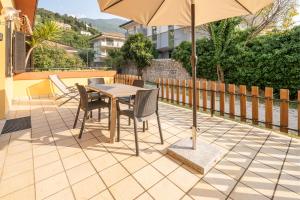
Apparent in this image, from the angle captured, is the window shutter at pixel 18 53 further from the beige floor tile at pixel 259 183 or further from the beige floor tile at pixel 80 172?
the beige floor tile at pixel 259 183

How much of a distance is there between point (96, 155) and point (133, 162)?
0.59 meters

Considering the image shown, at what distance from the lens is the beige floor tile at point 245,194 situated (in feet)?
6.22

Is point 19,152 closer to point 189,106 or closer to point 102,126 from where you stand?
point 102,126

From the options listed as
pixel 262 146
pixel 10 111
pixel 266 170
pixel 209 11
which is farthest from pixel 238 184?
pixel 10 111

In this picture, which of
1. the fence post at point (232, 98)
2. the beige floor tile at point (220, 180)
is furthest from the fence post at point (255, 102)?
the beige floor tile at point (220, 180)

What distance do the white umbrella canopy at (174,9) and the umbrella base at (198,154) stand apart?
7.01 ft

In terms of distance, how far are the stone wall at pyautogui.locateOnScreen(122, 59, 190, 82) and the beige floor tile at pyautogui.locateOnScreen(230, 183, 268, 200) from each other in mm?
12552

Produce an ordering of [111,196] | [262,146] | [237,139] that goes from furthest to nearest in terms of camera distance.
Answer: [237,139] → [262,146] → [111,196]

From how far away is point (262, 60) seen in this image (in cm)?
959

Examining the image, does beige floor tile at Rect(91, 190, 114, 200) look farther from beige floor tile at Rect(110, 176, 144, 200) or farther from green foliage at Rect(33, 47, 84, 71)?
green foliage at Rect(33, 47, 84, 71)

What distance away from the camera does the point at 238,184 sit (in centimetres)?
210

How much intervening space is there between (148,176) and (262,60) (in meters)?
9.67

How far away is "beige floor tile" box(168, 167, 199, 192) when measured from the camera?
210 centimetres

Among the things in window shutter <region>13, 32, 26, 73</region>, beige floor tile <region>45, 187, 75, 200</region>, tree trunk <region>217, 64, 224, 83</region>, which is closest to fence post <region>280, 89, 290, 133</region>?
beige floor tile <region>45, 187, 75, 200</region>
